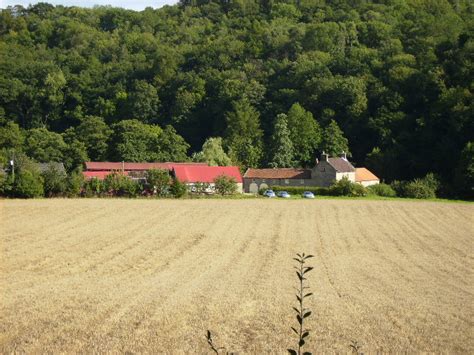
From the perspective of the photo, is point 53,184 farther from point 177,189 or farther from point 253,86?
point 253,86

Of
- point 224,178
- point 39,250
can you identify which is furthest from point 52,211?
point 224,178

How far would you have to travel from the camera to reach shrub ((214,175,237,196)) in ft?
213

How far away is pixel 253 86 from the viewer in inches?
4171

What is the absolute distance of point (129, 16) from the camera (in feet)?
513

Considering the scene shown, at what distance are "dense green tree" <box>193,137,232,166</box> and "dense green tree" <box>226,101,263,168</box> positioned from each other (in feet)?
7.22

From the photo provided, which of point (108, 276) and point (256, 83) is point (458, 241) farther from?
point (256, 83)

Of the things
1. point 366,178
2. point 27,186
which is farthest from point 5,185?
point 366,178

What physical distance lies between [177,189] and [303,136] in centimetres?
3407

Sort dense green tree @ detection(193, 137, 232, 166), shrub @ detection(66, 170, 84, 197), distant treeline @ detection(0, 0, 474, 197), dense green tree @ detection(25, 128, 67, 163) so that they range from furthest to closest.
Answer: dense green tree @ detection(25, 128, 67, 163)
distant treeline @ detection(0, 0, 474, 197)
dense green tree @ detection(193, 137, 232, 166)
shrub @ detection(66, 170, 84, 197)

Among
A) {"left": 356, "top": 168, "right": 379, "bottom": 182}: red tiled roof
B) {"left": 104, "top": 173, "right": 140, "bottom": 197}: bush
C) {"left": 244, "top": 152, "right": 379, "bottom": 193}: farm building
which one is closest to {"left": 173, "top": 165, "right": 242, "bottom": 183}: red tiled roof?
{"left": 244, "top": 152, "right": 379, "bottom": 193}: farm building

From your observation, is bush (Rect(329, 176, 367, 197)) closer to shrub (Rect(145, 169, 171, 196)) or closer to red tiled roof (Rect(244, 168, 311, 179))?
red tiled roof (Rect(244, 168, 311, 179))

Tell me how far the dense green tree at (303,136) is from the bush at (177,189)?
31589 mm

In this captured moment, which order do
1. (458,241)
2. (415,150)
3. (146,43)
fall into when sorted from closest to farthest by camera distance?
(458,241) → (415,150) → (146,43)

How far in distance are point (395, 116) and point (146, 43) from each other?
219ft
